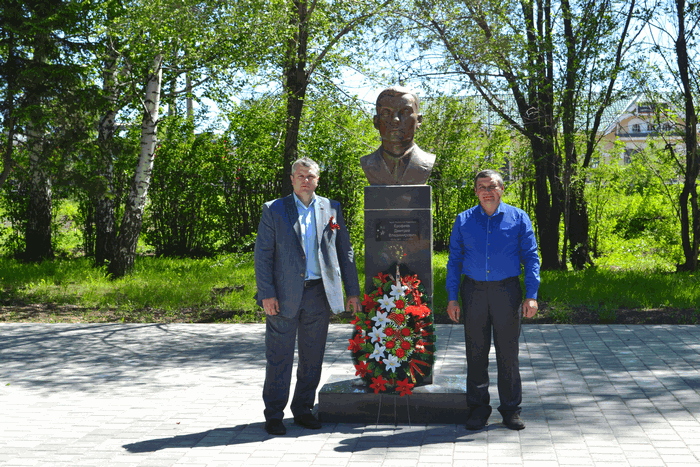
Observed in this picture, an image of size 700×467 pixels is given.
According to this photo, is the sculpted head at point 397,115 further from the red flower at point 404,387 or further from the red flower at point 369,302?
the red flower at point 404,387

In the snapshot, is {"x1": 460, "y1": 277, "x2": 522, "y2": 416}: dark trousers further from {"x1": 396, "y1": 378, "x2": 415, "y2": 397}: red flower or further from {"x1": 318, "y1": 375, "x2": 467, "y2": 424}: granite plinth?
{"x1": 396, "y1": 378, "x2": 415, "y2": 397}: red flower

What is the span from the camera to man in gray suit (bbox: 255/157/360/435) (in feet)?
17.4

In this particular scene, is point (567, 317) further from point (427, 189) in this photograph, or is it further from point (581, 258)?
point (581, 258)

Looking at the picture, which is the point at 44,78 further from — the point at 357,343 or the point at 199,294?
the point at 357,343

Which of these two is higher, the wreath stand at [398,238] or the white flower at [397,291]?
the wreath stand at [398,238]

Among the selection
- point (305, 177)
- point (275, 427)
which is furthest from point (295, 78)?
point (275, 427)

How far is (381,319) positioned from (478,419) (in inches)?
38.5

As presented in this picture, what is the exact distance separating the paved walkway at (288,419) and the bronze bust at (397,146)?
6.20ft

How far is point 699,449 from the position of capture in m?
4.80

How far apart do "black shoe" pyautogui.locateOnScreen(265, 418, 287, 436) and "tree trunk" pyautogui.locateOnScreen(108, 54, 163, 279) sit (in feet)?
31.2

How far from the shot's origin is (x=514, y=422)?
5.28 metres

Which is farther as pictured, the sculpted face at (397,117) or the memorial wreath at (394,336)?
the sculpted face at (397,117)

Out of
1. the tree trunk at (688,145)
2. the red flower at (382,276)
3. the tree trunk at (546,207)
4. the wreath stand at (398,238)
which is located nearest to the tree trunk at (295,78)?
the tree trunk at (546,207)

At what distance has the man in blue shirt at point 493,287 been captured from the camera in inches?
205
